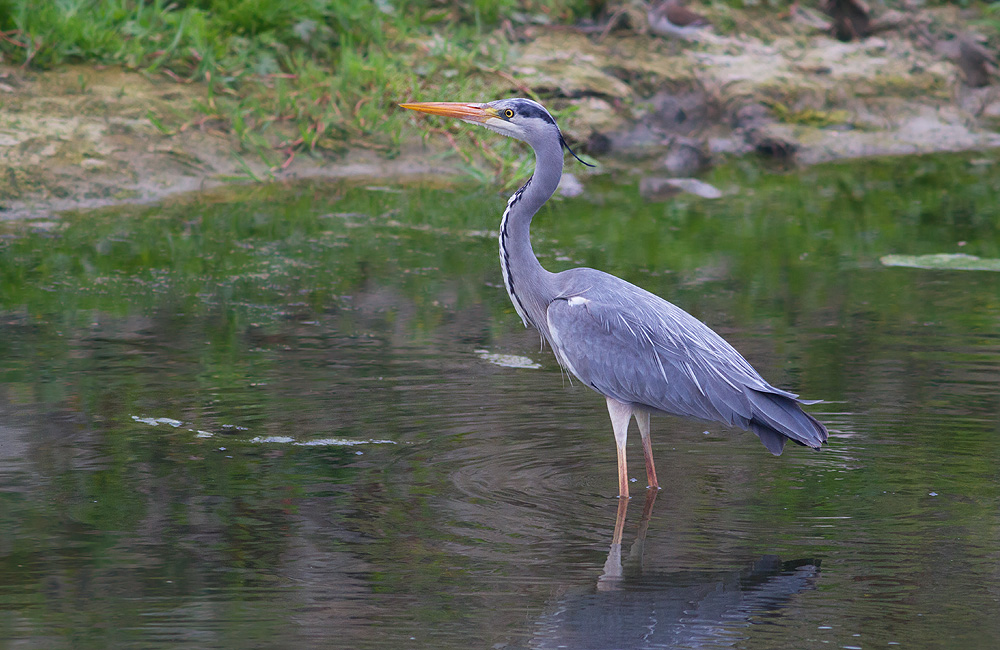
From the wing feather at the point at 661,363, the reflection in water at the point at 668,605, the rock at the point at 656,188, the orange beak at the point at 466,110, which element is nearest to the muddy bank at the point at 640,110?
the rock at the point at 656,188

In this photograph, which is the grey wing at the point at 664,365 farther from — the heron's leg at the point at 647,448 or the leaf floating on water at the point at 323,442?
the leaf floating on water at the point at 323,442

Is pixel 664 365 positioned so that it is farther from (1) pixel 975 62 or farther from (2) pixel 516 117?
(1) pixel 975 62

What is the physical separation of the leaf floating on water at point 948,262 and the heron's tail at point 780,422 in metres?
3.80

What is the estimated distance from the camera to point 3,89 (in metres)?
10.0

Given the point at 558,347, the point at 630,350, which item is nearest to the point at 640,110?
the point at 558,347

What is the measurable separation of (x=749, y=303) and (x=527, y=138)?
7.68ft

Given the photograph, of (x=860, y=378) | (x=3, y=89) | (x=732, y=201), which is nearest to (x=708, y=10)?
(x=732, y=201)

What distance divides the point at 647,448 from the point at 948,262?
400 cm

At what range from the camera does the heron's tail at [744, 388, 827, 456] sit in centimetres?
488

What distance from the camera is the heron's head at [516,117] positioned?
575 cm

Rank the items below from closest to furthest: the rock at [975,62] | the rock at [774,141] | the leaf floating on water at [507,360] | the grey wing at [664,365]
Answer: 1. the grey wing at [664,365]
2. the leaf floating on water at [507,360]
3. the rock at [774,141]
4. the rock at [975,62]

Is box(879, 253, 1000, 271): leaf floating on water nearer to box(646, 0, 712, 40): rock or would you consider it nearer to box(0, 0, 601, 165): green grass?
box(0, 0, 601, 165): green grass

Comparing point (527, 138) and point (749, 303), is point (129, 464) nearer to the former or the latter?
point (527, 138)

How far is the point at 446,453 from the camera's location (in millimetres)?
5332
